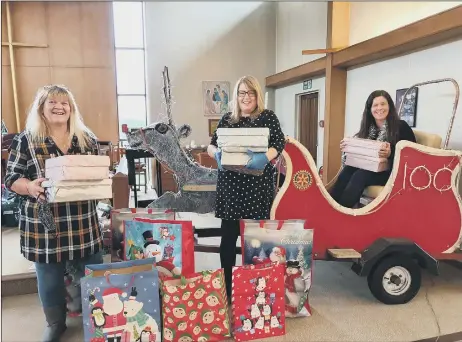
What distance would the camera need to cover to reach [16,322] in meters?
2.11

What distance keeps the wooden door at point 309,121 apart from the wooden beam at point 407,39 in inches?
61.6

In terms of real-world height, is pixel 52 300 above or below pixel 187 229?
below

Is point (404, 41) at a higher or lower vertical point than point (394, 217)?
higher

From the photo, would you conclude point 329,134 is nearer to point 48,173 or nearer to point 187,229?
point 187,229

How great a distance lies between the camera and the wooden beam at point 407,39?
3.29m

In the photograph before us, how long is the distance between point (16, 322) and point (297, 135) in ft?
21.0

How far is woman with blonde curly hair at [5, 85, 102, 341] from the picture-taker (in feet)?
5.77

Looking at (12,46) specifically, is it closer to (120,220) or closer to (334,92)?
(334,92)

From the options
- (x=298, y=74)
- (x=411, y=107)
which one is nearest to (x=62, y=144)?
(x=411, y=107)

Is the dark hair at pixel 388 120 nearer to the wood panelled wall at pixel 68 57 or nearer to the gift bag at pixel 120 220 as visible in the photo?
the gift bag at pixel 120 220

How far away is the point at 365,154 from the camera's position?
2557 millimetres

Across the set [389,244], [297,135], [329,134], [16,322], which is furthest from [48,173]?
[297,135]

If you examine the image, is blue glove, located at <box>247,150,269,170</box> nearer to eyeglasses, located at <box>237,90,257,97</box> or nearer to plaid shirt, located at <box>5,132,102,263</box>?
eyeglasses, located at <box>237,90,257,97</box>

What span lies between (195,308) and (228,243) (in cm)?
48
